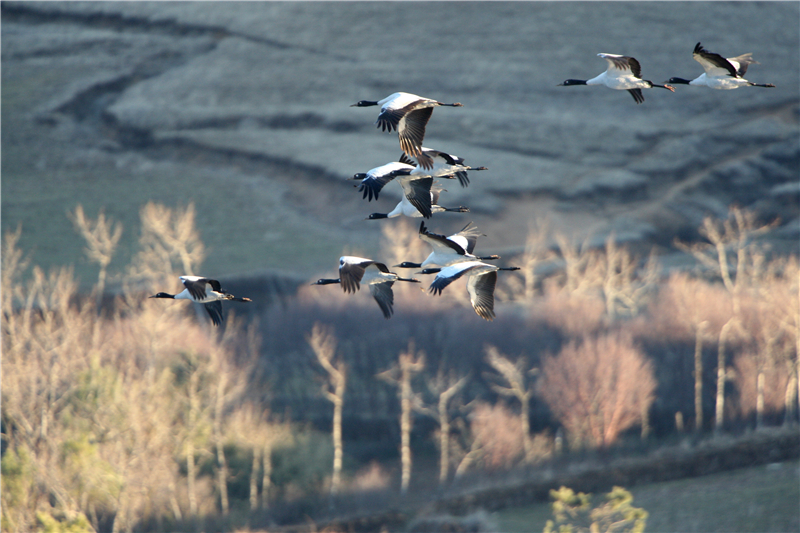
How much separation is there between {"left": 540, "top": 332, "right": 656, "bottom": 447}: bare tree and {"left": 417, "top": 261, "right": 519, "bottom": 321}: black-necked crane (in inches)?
1787

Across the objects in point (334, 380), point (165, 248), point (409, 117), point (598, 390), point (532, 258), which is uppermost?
point (409, 117)

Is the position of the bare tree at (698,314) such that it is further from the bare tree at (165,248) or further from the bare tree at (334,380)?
the bare tree at (165,248)

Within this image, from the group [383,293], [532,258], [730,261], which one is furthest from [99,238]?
[383,293]

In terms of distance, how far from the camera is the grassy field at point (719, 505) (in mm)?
49344

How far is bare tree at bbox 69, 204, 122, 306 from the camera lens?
8369cm

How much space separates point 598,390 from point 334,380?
18349 mm

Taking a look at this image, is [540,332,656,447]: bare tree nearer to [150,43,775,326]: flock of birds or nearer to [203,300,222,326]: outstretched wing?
[150,43,775,326]: flock of birds

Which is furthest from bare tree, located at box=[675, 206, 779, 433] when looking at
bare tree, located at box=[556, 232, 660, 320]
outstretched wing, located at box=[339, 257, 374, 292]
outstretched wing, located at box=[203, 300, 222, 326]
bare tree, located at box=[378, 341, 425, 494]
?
outstretched wing, located at box=[339, 257, 374, 292]

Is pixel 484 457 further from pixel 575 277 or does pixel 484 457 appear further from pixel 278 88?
pixel 278 88

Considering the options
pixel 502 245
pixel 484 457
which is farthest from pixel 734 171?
pixel 484 457

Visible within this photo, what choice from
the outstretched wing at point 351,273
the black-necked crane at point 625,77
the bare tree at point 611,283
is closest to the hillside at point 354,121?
the bare tree at point 611,283

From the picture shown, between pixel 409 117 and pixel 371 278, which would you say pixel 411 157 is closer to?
pixel 409 117

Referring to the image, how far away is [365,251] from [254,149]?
34795 millimetres

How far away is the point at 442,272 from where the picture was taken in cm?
1302
